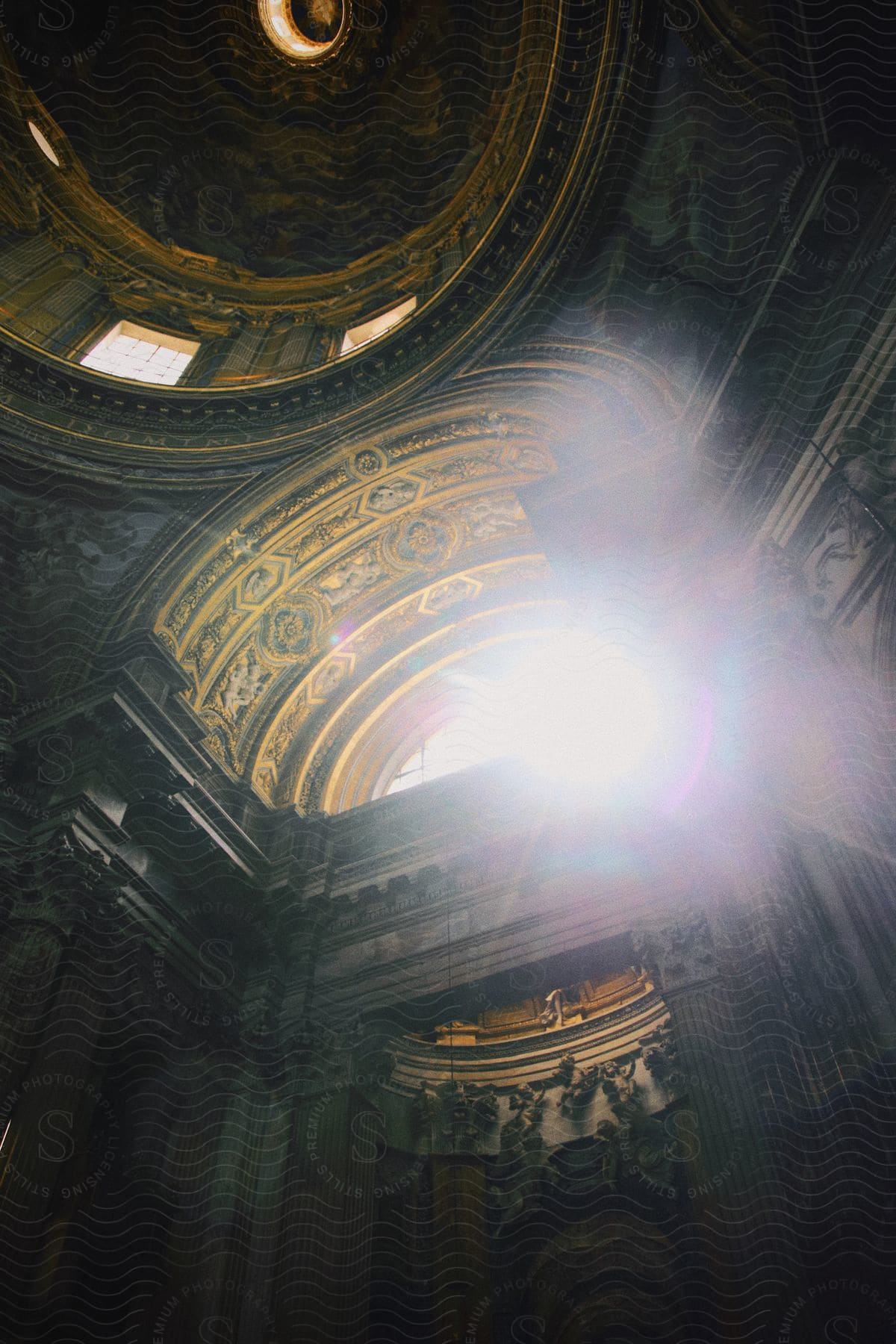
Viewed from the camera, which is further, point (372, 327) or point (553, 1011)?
point (372, 327)

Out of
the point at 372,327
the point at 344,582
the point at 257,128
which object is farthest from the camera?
the point at 257,128

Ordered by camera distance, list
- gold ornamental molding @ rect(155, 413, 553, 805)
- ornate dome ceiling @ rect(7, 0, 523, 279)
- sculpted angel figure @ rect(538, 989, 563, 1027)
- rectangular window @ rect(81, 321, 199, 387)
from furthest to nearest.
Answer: ornate dome ceiling @ rect(7, 0, 523, 279) < rectangular window @ rect(81, 321, 199, 387) < gold ornamental molding @ rect(155, 413, 553, 805) < sculpted angel figure @ rect(538, 989, 563, 1027)

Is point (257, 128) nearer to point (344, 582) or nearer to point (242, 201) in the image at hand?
point (242, 201)

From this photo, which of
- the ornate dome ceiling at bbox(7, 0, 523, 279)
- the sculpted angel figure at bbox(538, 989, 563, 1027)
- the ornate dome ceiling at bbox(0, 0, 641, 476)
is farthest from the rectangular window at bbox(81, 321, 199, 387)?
the sculpted angel figure at bbox(538, 989, 563, 1027)

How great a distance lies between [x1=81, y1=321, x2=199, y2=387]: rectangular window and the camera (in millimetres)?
13680

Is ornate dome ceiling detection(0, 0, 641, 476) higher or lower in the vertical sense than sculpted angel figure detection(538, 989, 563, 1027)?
higher

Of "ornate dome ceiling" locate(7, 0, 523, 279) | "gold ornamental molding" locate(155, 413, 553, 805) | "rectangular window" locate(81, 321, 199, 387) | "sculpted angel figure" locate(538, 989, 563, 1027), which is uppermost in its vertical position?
"ornate dome ceiling" locate(7, 0, 523, 279)

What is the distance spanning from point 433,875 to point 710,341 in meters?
5.05

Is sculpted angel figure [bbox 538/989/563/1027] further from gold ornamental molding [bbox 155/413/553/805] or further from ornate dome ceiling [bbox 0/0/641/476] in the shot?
ornate dome ceiling [bbox 0/0/641/476]

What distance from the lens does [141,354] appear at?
14.3m

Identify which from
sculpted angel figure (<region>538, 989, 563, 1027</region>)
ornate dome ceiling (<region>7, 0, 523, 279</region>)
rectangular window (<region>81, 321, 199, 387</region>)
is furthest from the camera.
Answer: ornate dome ceiling (<region>7, 0, 523, 279</region>)

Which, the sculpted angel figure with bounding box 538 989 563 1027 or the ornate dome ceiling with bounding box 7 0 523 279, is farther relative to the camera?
the ornate dome ceiling with bounding box 7 0 523 279

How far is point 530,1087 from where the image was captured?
29.6 feet

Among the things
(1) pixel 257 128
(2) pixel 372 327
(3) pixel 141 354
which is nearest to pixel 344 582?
(2) pixel 372 327
